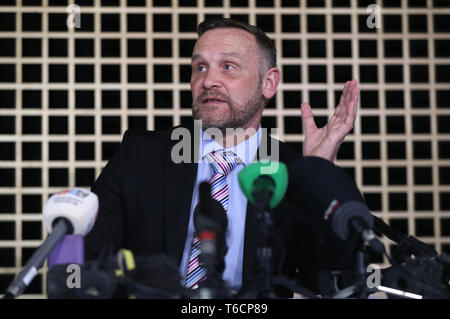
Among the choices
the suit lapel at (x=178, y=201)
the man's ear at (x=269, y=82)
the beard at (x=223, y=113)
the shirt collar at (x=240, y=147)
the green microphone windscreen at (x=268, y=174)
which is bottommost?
the green microphone windscreen at (x=268, y=174)

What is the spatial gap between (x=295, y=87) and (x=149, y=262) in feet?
7.97

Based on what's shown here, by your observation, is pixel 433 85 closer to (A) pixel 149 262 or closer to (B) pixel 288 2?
(B) pixel 288 2

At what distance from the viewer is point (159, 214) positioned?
1.77 meters

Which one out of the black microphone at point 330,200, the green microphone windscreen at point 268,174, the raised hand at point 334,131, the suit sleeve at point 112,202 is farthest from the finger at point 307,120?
the green microphone windscreen at point 268,174

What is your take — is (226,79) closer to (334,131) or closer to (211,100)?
(211,100)

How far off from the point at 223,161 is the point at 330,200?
0.77 meters

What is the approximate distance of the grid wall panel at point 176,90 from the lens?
326 cm

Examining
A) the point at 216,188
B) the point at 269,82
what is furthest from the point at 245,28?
the point at 216,188

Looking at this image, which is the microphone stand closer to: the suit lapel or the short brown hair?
the suit lapel

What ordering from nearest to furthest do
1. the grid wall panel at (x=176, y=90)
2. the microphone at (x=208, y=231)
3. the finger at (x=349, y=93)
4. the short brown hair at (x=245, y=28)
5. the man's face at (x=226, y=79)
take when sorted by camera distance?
the microphone at (x=208, y=231), the finger at (x=349, y=93), the man's face at (x=226, y=79), the short brown hair at (x=245, y=28), the grid wall panel at (x=176, y=90)

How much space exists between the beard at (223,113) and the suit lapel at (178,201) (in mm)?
108

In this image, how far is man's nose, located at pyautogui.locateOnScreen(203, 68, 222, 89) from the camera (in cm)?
185

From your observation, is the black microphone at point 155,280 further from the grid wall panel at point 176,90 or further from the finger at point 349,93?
the grid wall panel at point 176,90
